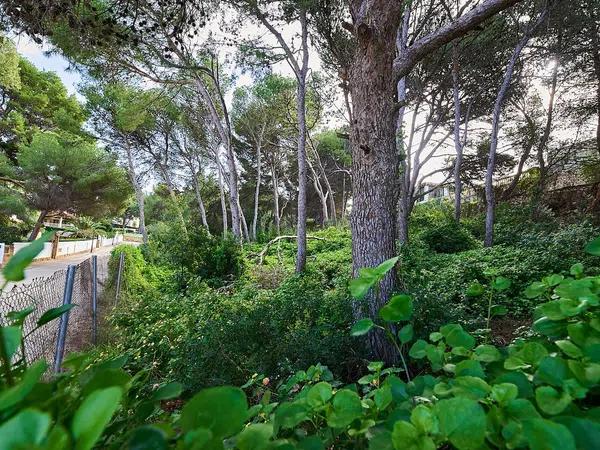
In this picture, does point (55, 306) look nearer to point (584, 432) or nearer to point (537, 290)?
point (537, 290)

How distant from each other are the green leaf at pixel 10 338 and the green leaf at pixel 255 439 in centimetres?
26

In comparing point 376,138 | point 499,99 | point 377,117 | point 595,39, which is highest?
point 595,39

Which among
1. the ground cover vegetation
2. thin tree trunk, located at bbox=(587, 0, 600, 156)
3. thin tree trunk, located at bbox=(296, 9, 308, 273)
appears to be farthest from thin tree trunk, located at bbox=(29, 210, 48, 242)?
thin tree trunk, located at bbox=(587, 0, 600, 156)

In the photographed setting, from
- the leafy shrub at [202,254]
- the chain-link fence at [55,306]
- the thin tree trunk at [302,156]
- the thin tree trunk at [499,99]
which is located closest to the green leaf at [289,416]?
the chain-link fence at [55,306]

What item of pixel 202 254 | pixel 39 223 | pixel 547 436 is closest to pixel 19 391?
pixel 547 436

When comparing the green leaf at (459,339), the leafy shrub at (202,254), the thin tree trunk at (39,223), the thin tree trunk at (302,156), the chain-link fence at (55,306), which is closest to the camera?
the green leaf at (459,339)

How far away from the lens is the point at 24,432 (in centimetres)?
22

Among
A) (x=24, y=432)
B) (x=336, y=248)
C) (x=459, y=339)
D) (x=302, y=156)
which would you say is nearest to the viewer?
(x=24, y=432)

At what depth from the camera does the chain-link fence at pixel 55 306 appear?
2.64m

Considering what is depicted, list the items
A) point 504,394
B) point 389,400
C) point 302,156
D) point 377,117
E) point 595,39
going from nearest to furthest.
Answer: point 504,394
point 389,400
point 377,117
point 302,156
point 595,39

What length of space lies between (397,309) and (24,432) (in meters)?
0.61

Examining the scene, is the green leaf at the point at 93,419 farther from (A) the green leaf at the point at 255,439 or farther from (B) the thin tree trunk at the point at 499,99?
(B) the thin tree trunk at the point at 499,99

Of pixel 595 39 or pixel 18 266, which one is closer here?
pixel 18 266

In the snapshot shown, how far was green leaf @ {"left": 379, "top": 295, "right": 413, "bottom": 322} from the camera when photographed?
68 centimetres
